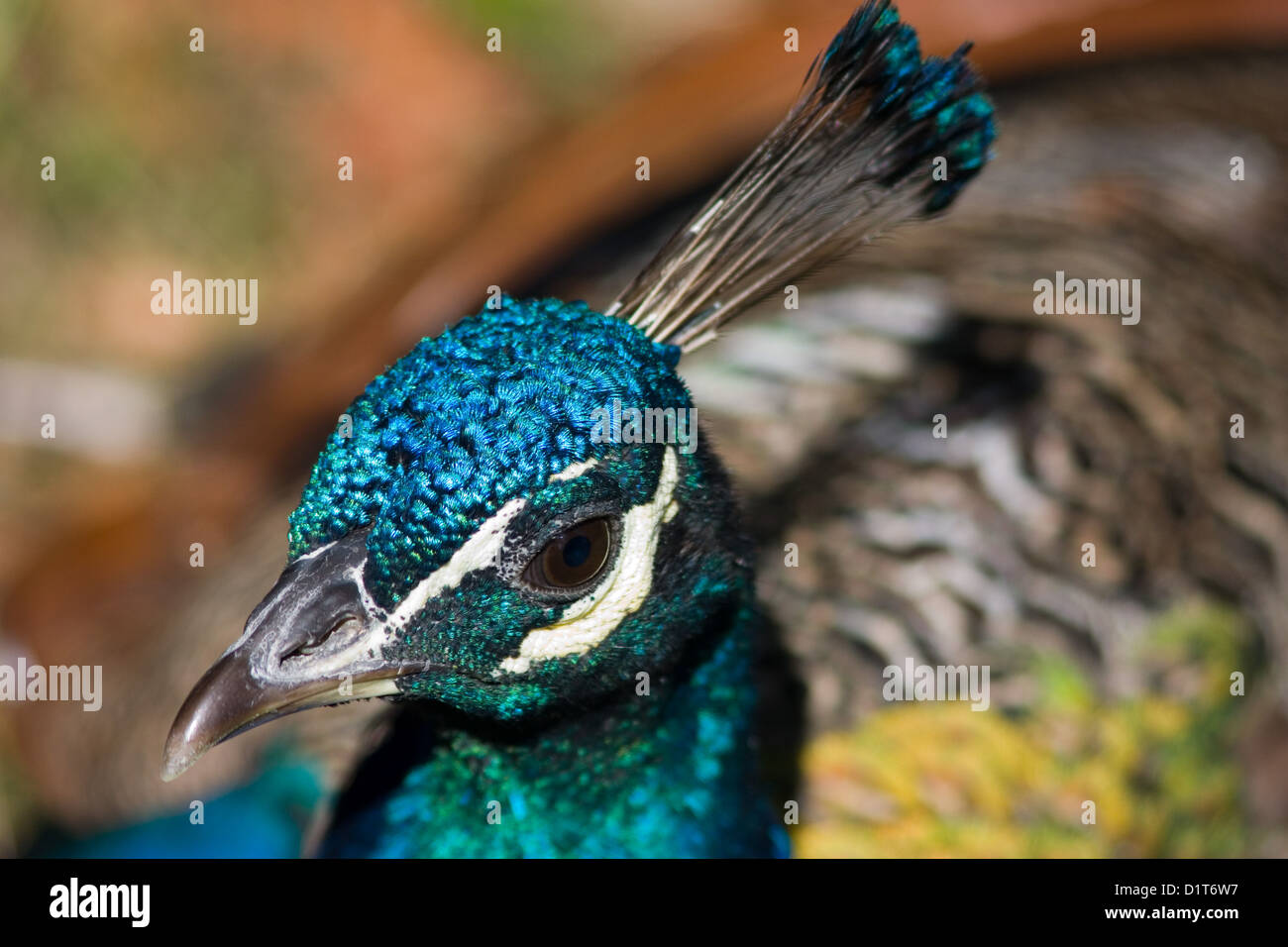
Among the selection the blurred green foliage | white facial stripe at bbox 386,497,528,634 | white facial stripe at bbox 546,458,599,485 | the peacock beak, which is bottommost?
the blurred green foliage

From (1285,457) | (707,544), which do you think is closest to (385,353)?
(707,544)

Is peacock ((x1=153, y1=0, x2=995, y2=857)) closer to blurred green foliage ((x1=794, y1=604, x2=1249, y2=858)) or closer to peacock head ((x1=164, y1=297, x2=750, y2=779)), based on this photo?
peacock head ((x1=164, y1=297, x2=750, y2=779))

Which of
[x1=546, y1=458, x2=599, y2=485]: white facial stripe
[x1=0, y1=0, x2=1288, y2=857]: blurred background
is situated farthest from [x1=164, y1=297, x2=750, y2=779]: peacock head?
[x1=0, y1=0, x2=1288, y2=857]: blurred background

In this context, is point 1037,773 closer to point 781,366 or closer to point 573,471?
point 781,366

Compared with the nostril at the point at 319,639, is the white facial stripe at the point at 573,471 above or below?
above

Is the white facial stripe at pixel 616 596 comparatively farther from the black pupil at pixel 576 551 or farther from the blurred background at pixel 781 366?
the blurred background at pixel 781 366

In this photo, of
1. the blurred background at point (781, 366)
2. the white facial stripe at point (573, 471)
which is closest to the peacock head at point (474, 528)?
the white facial stripe at point (573, 471)

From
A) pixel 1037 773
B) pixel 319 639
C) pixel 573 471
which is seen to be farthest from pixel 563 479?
pixel 1037 773
